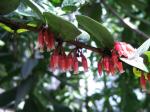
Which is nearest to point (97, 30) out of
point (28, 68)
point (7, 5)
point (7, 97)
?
point (7, 5)

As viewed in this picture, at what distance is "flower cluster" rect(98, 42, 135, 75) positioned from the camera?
85cm

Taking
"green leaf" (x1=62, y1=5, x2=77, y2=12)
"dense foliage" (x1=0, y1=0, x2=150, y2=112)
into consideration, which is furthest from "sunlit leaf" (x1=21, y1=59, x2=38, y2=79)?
"green leaf" (x1=62, y1=5, x2=77, y2=12)

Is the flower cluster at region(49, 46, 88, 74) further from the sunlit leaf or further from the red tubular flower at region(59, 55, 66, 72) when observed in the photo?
the sunlit leaf

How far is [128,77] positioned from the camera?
1877mm

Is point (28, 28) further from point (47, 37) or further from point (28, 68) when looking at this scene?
point (28, 68)

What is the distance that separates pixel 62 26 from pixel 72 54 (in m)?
0.11

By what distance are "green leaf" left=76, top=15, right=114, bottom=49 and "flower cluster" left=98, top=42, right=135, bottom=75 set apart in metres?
0.02

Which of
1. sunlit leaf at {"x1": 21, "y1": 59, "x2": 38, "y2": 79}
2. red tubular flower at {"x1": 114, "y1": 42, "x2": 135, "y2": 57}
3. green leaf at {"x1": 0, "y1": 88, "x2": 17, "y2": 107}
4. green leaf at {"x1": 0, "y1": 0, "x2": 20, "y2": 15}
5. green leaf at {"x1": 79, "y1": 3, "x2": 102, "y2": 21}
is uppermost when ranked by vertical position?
green leaf at {"x1": 0, "y1": 0, "x2": 20, "y2": 15}

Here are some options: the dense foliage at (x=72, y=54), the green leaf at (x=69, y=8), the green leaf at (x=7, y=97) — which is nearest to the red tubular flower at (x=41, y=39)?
the dense foliage at (x=72, y=54)

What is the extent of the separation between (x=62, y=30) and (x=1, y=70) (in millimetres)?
1176

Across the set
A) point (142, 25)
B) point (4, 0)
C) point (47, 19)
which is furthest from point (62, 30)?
point (142, 25)

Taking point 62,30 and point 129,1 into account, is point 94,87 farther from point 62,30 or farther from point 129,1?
point 62,30

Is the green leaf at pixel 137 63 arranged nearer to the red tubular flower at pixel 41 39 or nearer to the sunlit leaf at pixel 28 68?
the red tubular flower at pixel 41 39

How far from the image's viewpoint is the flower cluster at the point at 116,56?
0.85 m
